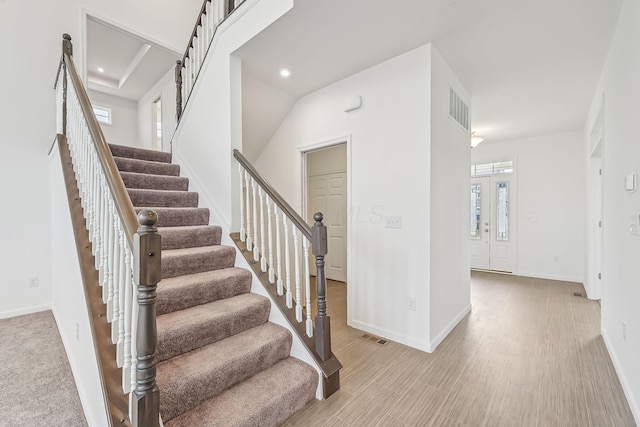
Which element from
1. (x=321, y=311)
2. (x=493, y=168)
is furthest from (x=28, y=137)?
(x=493, y=168)

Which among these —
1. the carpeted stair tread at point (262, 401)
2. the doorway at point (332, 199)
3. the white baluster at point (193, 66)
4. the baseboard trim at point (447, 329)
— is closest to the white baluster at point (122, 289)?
the carpeted stair tread at point (262, 401)

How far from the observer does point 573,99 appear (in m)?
3.67

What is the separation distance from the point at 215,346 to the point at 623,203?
296 centimetres

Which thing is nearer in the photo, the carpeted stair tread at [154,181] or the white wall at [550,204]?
the carpeted stair tread at [154,181]

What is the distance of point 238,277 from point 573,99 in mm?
4609

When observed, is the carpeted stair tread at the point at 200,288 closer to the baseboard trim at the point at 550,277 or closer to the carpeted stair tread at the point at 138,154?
the carpeted stair tread at the point at 138,154

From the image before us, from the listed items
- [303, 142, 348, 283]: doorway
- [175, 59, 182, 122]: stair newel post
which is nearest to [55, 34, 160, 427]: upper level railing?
[175, 59, 182, 122]: stair newel post

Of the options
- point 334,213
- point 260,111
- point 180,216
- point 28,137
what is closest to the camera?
point 180,216

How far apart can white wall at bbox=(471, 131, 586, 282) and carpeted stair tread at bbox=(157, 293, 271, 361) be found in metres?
5.45

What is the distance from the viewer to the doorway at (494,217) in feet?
18.3

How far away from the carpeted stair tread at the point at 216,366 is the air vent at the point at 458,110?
107 inches

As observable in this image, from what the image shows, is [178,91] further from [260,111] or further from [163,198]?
[163,198]

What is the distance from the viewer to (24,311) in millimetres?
3160

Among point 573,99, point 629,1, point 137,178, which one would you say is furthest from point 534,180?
point 137,178
